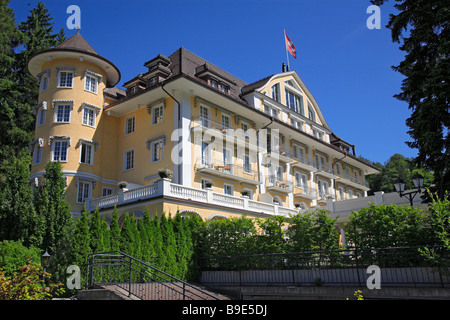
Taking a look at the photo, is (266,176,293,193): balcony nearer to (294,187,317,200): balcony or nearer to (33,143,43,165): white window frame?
(294,187,317,200): balcony

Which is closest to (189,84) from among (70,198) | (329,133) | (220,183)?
(220,183)

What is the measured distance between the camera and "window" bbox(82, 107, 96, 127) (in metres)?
30.8

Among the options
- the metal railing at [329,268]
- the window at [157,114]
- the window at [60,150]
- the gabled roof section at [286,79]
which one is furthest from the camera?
the gabled roof section at [286,79]

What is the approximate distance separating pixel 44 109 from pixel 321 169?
28111 mm

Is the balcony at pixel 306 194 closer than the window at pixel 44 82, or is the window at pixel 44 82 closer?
the window at pixel 44 82

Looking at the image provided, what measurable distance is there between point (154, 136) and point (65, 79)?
331 inches

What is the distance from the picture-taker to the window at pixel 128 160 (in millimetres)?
31391

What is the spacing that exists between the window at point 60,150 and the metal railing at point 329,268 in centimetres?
1625

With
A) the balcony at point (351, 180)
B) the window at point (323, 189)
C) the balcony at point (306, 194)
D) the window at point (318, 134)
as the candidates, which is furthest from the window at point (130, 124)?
the balcony at point (351, 180)

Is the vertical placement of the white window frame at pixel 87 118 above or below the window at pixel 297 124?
below

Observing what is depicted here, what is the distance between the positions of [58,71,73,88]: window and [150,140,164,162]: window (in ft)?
26.8

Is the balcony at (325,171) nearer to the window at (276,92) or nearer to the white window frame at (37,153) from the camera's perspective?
the window at (276,92)

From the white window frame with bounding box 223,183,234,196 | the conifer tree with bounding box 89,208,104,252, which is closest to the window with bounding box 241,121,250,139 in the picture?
the white window frame with bounding box 223,183,234,196
